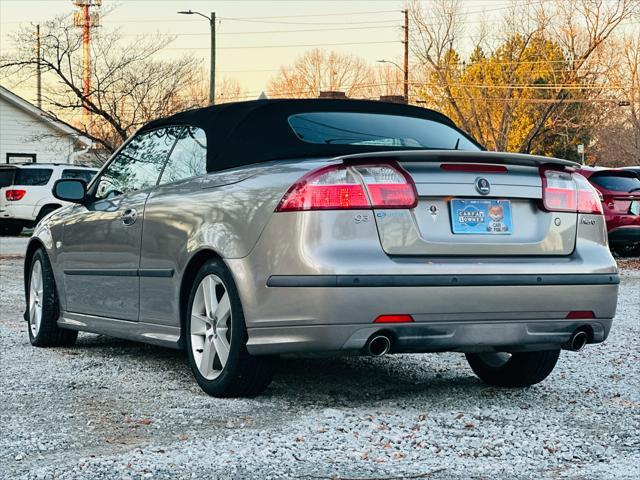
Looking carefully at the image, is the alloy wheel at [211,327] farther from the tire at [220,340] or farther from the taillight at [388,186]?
the taillight at [388,186]

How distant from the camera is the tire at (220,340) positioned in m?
5.57

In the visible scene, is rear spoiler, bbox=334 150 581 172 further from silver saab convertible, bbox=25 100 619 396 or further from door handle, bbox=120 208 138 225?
door handle, bbox=120 208 138 225

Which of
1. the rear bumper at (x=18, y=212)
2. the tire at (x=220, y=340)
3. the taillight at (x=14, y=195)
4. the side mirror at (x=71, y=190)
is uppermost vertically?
the side mirror at (x=71, y=190)

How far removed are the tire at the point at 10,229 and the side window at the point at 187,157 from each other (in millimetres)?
24044

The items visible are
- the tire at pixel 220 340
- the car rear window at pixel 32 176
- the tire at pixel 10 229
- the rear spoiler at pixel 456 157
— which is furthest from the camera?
the tire at pixel 10 229

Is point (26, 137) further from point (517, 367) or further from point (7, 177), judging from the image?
point (517, 367)

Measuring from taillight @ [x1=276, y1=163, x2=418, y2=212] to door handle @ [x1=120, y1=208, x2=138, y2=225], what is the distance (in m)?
1.70

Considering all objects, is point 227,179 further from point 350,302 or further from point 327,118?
point 350,302

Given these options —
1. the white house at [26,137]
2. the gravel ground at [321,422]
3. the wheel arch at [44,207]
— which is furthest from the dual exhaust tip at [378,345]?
the white house at [26,137]

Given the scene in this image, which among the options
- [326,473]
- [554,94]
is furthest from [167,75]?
[326,473]

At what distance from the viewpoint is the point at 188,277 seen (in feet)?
20.0

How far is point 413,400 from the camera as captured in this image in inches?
230

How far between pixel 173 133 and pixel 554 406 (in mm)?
2750

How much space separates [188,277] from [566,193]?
2039 mm
